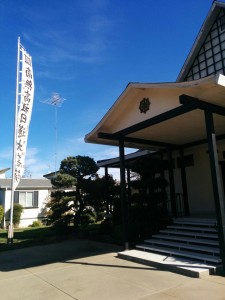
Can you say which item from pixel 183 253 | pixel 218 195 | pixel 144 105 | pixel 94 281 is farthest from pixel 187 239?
pixel 144 105

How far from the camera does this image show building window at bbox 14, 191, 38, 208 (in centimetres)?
2091

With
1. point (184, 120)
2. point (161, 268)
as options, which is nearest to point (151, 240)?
point (161, 268)

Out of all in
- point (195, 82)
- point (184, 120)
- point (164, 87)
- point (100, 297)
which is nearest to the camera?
point (100, 297)

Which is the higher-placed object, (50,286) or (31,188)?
(31,188)

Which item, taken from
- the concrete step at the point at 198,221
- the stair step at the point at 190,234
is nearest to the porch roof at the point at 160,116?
the concrete step at the point at 198,221

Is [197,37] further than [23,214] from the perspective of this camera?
No

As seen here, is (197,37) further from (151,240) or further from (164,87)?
(151,240)

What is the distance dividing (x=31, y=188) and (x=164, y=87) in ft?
56.4

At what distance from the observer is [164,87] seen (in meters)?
6.79

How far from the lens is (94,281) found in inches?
217

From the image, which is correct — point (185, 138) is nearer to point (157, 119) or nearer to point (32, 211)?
point (157, 119)

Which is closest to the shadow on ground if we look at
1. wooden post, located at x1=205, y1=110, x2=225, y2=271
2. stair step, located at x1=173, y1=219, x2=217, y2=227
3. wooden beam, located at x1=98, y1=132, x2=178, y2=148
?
stair step, located at x1=173, y1=219, x2=217, y2=227

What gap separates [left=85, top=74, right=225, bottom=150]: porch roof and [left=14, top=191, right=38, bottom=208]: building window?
535 inches

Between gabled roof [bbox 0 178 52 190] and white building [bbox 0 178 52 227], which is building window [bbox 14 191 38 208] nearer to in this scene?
white building [bbox 0 178 52 227]
